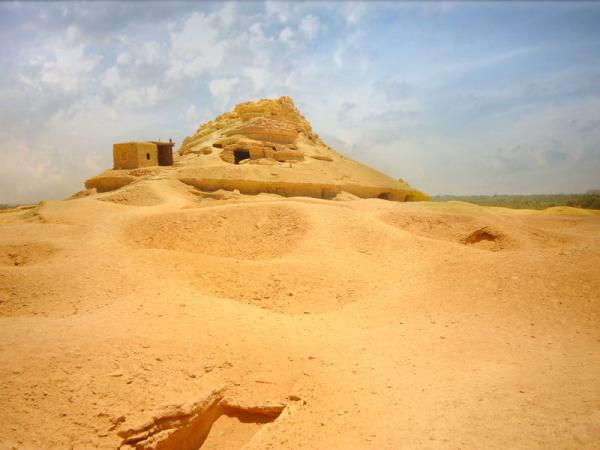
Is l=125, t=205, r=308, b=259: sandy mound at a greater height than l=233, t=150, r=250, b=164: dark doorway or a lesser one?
lesser

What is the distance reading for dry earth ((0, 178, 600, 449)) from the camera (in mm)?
3646

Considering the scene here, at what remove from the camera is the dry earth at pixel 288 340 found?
144 inches

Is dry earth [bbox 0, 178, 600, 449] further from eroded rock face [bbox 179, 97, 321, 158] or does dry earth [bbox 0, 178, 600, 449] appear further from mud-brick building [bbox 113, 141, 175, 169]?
eroded rock face [bbox 179, 97, 321, 158]

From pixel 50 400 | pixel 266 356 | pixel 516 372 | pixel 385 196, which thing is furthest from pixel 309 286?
pixel 385 196

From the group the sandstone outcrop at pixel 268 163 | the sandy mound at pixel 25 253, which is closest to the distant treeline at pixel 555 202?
the sandstone outcrop at pixel 268 163

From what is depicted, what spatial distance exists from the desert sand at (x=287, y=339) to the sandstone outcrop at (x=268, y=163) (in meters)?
6.26

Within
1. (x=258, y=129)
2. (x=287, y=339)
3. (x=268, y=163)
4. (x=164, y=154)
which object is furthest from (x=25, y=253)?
(x=258, y=129)

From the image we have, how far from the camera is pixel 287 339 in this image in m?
5.40

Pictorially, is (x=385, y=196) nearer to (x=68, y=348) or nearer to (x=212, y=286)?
(x=212, y=286)

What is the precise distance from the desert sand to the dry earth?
0.02 meters

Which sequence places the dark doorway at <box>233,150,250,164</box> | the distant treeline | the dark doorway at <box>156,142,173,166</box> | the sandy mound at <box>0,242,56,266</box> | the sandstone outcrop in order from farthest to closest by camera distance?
the distant treeline, the dark doorway at <box>233,150,250,164</box>, the dark doorway at <box>156,142,173,166</box>, the sandstone outcrop, the sandy mound at <box>0,242,56,266</box>

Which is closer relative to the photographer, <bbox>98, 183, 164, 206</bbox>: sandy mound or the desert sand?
the desert sand

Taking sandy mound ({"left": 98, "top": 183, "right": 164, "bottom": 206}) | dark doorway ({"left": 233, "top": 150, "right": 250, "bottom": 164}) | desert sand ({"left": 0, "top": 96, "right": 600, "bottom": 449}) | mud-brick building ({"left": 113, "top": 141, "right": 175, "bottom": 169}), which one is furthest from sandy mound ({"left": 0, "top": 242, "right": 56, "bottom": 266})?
dark doorway ({"left": 233, "top": 150, "right": 250, "bottom": 164})

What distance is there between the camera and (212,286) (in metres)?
7.00
